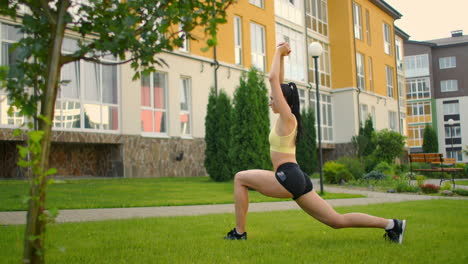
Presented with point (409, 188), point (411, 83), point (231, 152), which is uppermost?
point (411, 83)

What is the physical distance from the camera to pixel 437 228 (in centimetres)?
583

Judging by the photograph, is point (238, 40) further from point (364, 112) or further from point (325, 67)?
point (364, 112)

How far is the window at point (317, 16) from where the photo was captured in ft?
96.8

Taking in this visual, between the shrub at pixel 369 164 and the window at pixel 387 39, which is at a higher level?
the window at pixel 387 39

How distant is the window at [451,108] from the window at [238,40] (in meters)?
44.0

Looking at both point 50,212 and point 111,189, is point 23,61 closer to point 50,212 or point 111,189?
point 50,212

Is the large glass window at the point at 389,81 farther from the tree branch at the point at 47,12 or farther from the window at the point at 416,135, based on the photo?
the tree branch at the point at 47,12

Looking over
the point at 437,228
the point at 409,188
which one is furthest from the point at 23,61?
the point at 409,188

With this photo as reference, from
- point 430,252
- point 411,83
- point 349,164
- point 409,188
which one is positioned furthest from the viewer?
point 411,83

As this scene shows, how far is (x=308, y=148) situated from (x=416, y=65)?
4270 cm

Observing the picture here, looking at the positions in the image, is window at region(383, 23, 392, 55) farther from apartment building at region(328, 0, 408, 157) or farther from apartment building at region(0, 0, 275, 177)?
apartment building at region(0, 0, 275, 177)

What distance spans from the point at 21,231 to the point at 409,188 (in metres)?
11.6

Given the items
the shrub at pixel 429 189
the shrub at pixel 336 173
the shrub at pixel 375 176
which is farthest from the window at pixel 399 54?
the shrub at pixel 429 189

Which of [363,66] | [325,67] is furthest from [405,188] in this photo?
[363,66]
